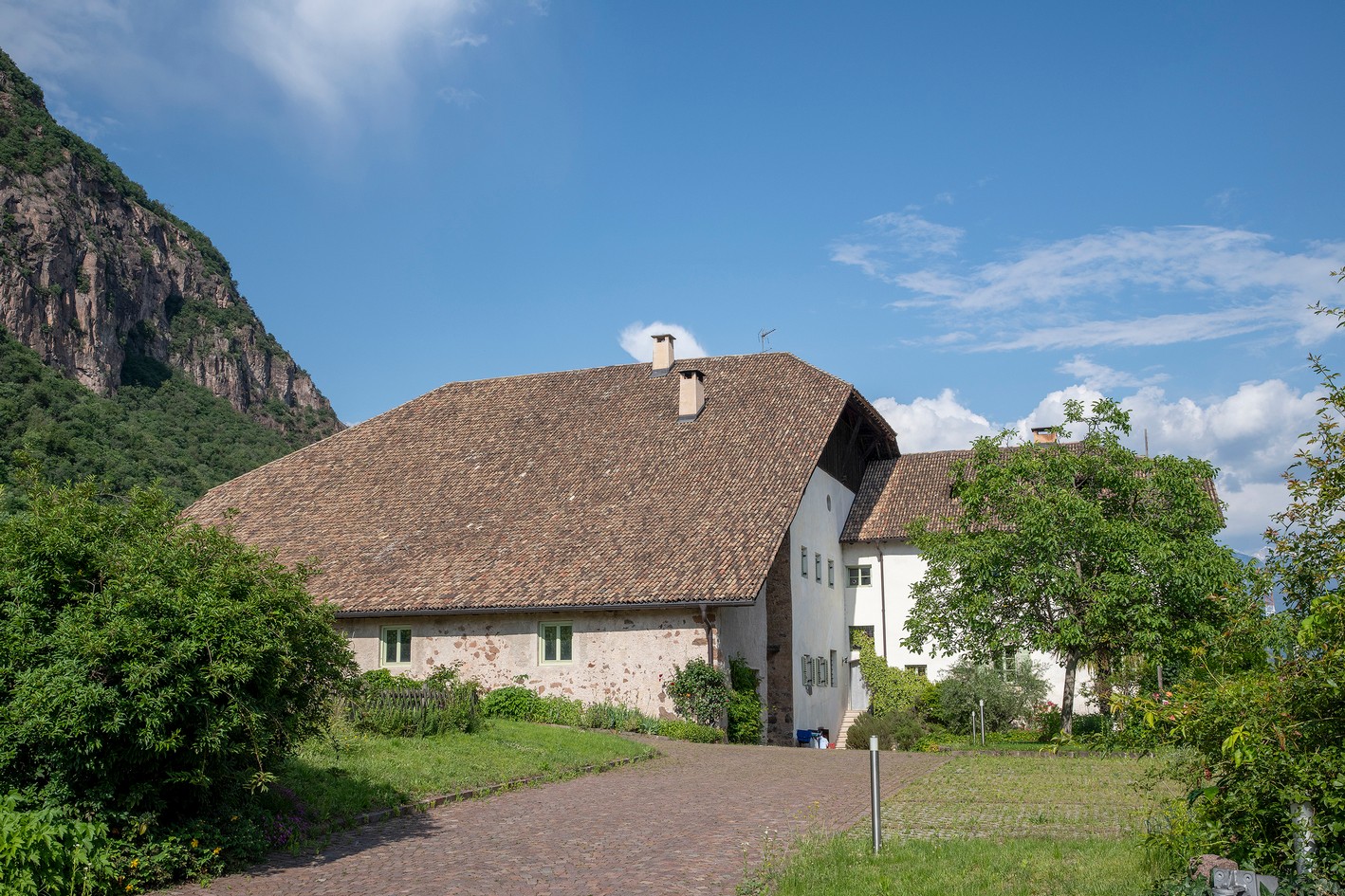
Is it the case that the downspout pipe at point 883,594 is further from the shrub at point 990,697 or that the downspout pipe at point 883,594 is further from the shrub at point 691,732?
the shrub at point 691,732

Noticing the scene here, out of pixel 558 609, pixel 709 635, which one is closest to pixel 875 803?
pixel 709 635

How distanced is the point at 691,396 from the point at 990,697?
1086 cm

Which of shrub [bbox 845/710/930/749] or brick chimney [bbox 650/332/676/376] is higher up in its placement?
brick chimney [bbox 650/332/676/376]

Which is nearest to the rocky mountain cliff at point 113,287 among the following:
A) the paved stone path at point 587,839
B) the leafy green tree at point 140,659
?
the paved stone path at point 587,839

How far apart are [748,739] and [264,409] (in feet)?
224

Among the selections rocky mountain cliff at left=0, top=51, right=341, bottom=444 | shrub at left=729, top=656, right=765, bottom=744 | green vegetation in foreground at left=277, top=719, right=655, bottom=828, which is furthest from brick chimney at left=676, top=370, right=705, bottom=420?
rocky mountain cliff at left=0, top=51, right=341, bottom=444

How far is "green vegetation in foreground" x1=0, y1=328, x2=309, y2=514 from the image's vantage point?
154 ft

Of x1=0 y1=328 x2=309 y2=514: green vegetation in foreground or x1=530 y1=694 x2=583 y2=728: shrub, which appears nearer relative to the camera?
x1=530 y1=694 x2=583 y2=728: shrub

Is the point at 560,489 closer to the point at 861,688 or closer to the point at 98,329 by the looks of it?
the point at 861,688

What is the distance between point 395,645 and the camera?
89.7 ft

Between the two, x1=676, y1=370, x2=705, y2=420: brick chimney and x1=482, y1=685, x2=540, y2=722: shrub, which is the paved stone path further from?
x1=676, y1=370, x2=705, y2=420: brick chimney

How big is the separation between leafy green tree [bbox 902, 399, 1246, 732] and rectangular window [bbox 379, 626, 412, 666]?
11476 mm

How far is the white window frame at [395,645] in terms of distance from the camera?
27125 mm

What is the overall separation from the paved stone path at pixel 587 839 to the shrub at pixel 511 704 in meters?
7.48
